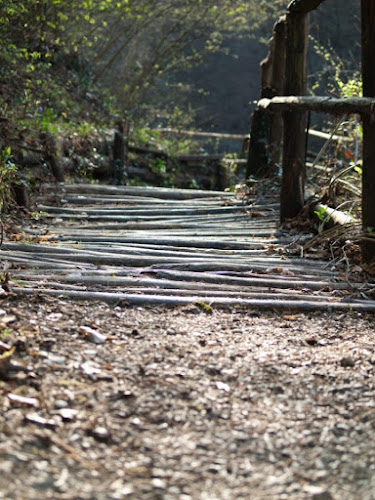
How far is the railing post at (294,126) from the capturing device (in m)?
5.40

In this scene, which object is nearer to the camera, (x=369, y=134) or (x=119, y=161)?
(x=369, y=134)

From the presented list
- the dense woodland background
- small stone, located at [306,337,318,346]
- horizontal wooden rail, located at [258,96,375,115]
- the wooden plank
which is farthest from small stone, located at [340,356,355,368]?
the dense woodland background

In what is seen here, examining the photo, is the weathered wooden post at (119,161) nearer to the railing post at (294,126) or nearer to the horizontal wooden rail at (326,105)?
the horizontal wooden rail at (326,105)

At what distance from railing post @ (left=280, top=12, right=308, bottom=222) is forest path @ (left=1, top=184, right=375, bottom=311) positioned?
0.27 m

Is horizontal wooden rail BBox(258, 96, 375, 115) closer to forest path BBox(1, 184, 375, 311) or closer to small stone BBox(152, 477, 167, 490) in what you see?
forest path BBox(1, 184, 375, 311)

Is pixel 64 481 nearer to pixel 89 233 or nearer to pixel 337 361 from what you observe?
pixel 337 361

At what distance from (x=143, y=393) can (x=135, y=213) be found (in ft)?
13.3

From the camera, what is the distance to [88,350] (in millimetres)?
2691

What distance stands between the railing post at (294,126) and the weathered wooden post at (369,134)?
1402mm

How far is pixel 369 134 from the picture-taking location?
391cm

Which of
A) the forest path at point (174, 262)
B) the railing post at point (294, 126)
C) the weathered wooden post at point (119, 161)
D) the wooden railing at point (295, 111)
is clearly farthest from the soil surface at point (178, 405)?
the weathered wooden post at point (119, 161)

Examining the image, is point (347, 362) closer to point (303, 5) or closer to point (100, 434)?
point (100, 434)

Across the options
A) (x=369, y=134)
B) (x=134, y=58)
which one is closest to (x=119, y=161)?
(x=134, y=58)

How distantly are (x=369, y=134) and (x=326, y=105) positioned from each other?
68 centimetres
